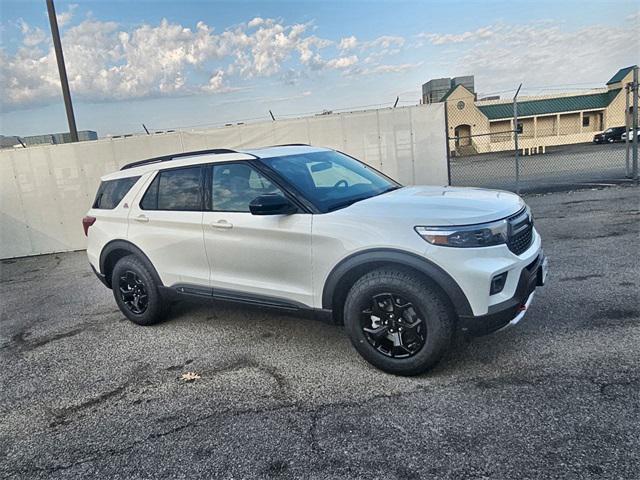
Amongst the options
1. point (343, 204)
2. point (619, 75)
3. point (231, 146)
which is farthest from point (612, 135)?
point (343, 204)

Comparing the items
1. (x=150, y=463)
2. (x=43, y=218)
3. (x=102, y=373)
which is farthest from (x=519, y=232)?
(x=43, y=218)

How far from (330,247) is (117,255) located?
280cm

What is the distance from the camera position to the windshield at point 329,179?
12.3 feet

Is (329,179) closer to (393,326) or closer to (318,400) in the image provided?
(393,326)

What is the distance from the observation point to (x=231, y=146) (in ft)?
33.3

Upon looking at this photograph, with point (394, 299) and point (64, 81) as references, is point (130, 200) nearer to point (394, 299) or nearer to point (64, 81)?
point (394, 299)

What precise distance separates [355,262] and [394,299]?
380 mm

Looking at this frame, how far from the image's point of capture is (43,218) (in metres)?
10.4

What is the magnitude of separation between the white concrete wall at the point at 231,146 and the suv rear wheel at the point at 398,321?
7046mm

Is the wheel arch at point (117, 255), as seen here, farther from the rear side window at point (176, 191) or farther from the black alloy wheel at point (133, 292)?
the rear side window at point (176, 191)

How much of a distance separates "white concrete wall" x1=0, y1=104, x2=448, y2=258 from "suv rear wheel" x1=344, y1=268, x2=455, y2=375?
7046mm

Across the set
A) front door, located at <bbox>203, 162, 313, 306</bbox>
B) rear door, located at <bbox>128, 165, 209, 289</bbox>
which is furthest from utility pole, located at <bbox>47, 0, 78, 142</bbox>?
front door, located at <bbox>203, 162, 313, 306</bbox>

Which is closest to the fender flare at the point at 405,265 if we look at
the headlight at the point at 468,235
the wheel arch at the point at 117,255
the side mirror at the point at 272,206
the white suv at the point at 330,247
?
the white suv at the point at 330,247

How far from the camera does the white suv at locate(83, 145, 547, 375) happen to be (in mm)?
3096
